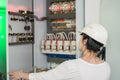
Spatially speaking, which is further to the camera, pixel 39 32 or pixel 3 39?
pixel 39 32

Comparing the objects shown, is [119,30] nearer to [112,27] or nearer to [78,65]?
[112,27]

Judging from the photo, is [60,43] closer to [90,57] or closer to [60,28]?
[60,28]

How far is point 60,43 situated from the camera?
108 inches

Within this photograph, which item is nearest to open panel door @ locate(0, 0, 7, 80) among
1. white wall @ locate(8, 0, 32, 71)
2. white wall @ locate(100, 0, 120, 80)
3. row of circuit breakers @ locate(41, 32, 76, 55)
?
white wall @ locate(8, 0, 32, 71)

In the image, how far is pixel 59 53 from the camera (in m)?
2.76

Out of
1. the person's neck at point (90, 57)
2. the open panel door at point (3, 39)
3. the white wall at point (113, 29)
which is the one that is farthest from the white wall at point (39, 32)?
the person's neck at point (90, 57)

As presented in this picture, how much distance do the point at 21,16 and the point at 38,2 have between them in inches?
15.1

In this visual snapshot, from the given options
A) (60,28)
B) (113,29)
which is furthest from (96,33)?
(60,28)

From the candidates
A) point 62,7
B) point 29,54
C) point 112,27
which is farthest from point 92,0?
point 29,54

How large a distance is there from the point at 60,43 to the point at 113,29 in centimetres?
72

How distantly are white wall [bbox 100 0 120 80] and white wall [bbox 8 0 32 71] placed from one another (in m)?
0.99

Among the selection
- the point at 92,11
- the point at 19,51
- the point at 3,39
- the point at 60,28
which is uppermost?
the point at 92,11

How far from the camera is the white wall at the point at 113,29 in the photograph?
7.45ft

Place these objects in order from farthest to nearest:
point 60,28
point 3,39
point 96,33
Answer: point 60,28 < point 3,39 < point 96,33
